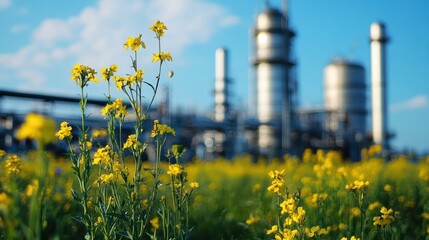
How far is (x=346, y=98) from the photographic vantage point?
26.8 metres

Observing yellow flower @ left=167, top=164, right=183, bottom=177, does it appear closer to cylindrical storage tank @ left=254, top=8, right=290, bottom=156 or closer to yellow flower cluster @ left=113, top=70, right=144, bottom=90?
yellow flower cluster @ left=113, top=70, right=144, bottom=90

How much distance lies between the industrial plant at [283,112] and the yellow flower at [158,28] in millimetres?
15128

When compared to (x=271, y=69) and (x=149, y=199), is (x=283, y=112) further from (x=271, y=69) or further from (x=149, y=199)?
(x=149, y=199)

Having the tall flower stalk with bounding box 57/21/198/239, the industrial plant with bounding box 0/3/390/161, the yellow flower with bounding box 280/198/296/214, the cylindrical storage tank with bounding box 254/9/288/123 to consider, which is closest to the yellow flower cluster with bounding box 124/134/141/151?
the tall flower stalk with bounding box 57/21/198/239

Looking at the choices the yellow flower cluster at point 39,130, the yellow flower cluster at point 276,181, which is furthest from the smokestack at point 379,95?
the yellow flower cluster at point 39,130

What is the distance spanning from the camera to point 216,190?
Result: 5.89 meters

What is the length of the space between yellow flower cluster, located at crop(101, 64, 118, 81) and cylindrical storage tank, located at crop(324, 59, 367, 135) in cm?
2509

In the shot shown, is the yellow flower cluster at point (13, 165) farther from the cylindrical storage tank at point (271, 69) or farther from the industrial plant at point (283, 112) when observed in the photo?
the cylindrical storage tank at point (271, 69)

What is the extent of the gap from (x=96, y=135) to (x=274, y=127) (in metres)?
20.6

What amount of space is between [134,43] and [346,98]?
84.9ft

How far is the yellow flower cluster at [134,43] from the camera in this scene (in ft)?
7.03

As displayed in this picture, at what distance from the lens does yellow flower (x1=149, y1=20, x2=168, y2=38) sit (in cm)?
224

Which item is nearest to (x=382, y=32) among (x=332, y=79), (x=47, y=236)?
(x=332, y=79)

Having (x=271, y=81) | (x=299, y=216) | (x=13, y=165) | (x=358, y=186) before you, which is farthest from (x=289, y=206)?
(x=271, y=81)
